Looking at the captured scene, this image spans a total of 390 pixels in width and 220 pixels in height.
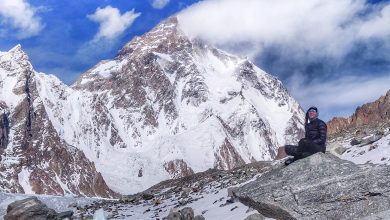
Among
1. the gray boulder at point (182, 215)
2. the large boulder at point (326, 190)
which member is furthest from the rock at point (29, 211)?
the large boulder at point (326, 190)

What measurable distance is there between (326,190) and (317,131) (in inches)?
114

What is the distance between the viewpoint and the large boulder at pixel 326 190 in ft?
59.8

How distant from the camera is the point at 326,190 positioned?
18.7 meters

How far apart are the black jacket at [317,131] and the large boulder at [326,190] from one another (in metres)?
1.03

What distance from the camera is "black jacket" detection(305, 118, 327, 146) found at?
20875 millimetres

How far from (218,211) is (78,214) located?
1290 cm

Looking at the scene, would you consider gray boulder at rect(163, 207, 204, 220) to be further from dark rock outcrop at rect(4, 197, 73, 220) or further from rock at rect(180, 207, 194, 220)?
dark rock outcrop at rect(4, 197, 73, 220)

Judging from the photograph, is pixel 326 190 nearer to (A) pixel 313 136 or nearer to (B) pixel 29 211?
(A) pixel 313 136

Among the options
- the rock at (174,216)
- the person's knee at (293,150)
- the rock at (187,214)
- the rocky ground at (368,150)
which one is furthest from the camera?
the rocky ground at (368,150)

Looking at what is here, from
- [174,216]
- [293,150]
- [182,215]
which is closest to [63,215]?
[174,216]

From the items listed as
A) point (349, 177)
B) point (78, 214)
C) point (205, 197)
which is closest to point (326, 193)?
point (349, 177)

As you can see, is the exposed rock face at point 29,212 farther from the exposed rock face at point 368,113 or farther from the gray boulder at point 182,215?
the exposed rock face at point 368,113

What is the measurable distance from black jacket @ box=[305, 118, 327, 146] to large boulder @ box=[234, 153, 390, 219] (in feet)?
3.37

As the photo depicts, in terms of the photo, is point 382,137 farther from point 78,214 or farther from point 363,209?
point 78,214
